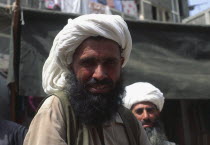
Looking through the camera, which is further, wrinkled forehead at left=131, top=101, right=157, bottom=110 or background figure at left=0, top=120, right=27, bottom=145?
wrinkled forehead at left=131, top=101, right=157, bottom=110

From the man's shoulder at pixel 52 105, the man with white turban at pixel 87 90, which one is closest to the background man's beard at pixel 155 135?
the man with white turban at pixel 87 90

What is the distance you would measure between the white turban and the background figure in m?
1.28

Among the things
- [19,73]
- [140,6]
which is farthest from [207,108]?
[140,6]

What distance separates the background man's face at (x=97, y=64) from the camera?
1953 millimetres

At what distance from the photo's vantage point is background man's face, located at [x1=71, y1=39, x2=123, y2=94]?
6.41 ft

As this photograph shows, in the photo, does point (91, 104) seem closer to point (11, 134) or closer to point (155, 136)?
point (11, 134)

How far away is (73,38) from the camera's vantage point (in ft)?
6.71

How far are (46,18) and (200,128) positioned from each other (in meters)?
4.23

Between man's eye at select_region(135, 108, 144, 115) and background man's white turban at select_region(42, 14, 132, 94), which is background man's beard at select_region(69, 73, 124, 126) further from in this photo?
man's eye at select_region(135, 108, 144, 115)

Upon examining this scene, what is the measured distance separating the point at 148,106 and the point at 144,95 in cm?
13

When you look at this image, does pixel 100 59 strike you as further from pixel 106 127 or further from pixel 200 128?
pixel 200 128

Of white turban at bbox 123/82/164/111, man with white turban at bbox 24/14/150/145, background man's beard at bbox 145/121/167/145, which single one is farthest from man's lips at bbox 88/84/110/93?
white turban at bbox 123/82/164/111

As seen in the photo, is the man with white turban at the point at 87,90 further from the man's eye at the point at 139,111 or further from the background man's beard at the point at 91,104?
the man's eye at the point at 139,111

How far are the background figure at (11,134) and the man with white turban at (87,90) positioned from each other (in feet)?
3.33
